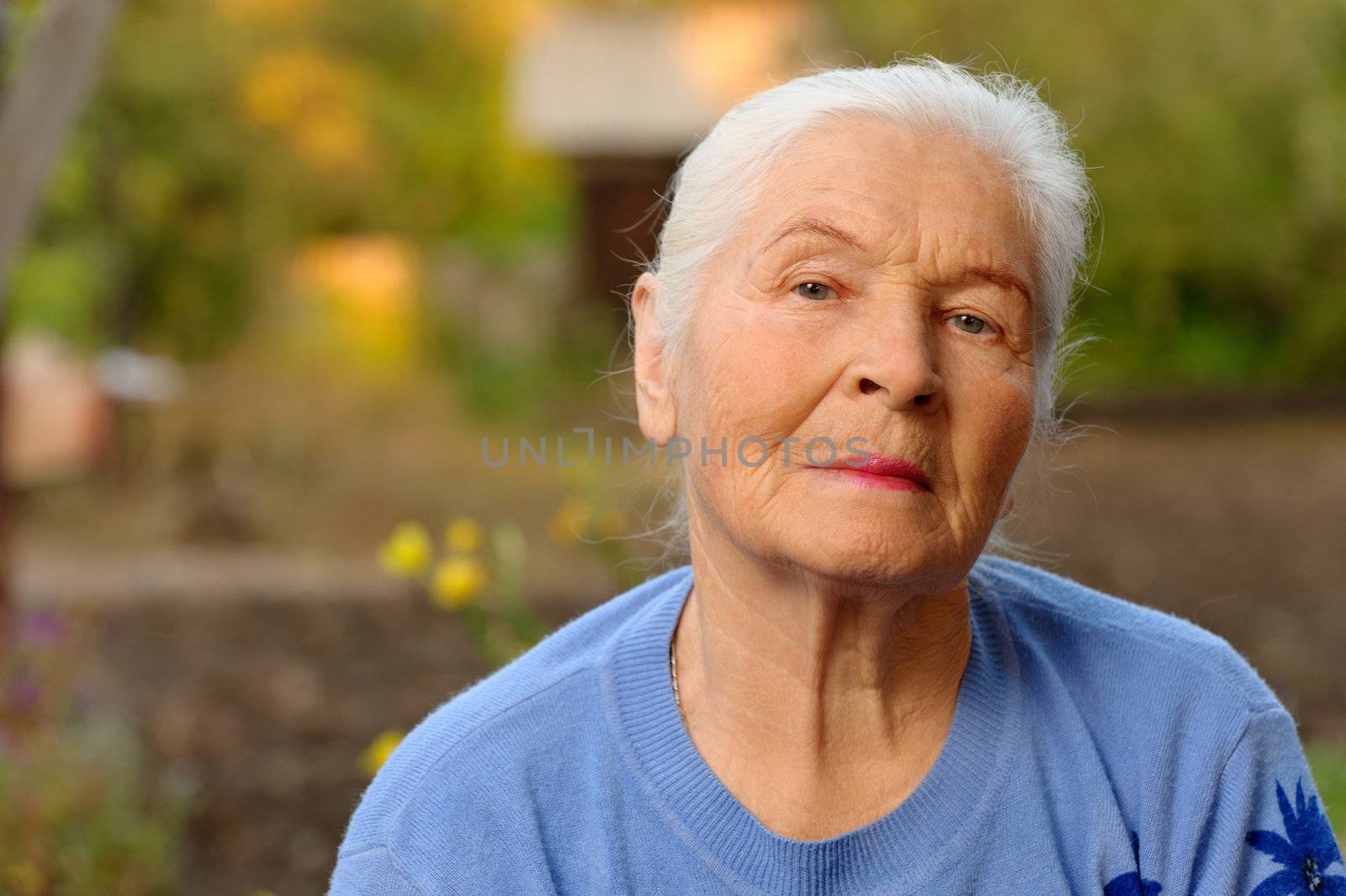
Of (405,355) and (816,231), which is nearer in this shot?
(816,231)

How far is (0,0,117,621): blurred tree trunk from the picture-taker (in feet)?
11.4

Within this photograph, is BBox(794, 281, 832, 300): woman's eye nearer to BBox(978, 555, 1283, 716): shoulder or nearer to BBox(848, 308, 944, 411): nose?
BBox(848, 308, 944, 411): nose

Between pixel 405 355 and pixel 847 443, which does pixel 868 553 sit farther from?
pixel 405 355

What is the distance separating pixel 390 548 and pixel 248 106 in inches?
471

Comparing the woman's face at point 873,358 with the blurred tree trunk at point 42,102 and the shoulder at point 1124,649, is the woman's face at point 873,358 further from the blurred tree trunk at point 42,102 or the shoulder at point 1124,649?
the blurred tree trunk at point 42,102

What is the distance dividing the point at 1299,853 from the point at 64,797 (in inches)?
122

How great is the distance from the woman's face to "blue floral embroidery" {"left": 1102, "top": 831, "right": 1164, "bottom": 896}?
33cm

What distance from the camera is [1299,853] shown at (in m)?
1.46

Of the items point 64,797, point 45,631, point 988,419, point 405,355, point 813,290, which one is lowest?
point 405,355

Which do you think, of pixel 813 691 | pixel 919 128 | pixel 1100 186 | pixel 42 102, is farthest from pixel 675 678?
pixel 1100 186

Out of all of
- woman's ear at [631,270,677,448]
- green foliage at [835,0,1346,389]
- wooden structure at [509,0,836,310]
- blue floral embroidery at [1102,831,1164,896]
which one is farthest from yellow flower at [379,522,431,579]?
wooden structure at [509,0,836,310]

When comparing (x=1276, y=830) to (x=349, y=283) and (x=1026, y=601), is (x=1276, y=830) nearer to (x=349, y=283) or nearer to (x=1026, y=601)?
(x=1026, y=601)

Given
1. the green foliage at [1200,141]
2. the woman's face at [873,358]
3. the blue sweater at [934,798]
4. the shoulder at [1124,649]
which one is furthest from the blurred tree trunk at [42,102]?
the green foliage at [1200,141]

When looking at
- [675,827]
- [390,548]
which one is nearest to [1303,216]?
[390,548]
